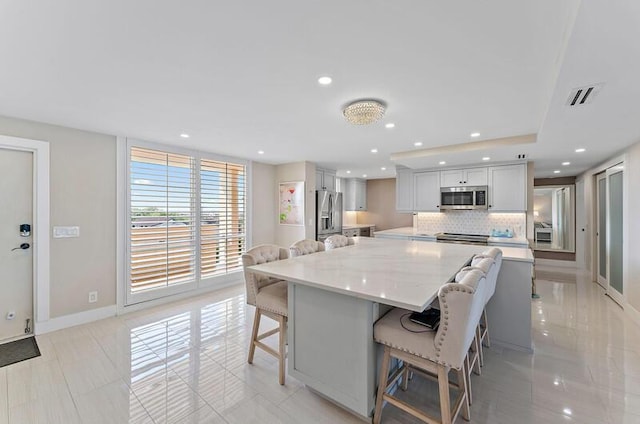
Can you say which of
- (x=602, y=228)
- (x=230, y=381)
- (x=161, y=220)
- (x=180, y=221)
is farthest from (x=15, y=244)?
(x=602, y=228)

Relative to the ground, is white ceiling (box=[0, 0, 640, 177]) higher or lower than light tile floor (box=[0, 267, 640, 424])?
higher

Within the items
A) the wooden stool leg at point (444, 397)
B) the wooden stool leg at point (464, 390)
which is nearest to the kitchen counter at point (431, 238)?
the wooden stool leg at point (464, 390)

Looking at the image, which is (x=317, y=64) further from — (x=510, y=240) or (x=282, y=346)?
(x=510, y=240)

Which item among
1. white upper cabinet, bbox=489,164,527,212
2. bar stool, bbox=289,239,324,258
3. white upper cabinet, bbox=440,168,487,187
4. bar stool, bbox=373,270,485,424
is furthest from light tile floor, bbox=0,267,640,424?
white upper cabinet, bbox=440,168,487,187

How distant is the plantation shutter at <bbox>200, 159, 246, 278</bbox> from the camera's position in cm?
456

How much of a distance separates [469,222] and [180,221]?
17.6ft

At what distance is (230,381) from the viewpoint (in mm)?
2180

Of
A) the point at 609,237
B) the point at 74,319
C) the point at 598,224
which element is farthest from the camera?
the point at 598,224

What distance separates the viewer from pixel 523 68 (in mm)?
1880

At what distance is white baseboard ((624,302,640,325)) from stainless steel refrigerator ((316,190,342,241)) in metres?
4.75

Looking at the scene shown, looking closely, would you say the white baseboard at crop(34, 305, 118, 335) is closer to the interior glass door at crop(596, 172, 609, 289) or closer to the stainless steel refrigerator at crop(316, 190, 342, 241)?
the stainless steel refrigerator at crop(316, 190, 342, 241)

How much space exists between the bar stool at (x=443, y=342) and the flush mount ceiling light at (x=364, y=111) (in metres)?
1.55

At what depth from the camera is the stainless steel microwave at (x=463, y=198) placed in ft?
16.0

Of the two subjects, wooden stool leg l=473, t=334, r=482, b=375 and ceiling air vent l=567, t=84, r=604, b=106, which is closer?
ceiling air vent l=567, t=84, r=604, b=106
